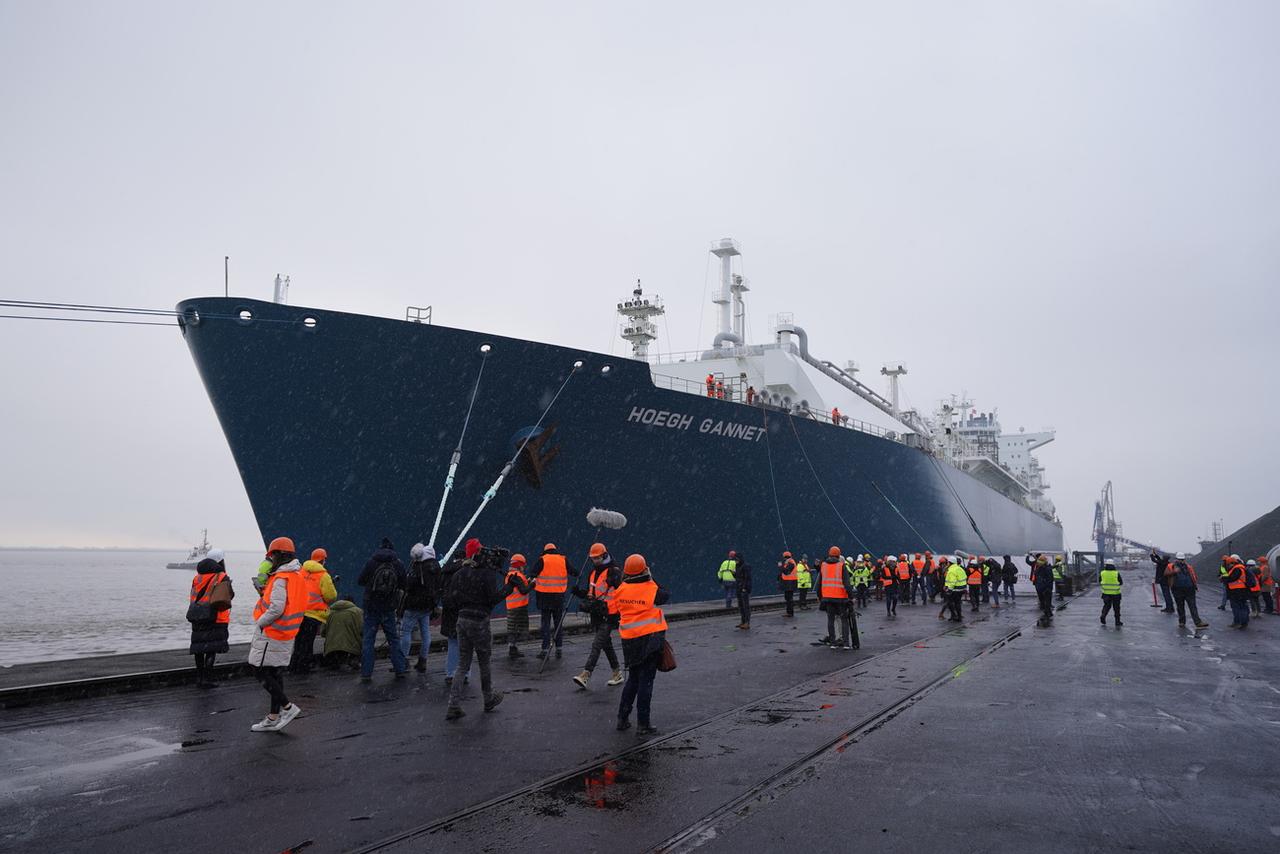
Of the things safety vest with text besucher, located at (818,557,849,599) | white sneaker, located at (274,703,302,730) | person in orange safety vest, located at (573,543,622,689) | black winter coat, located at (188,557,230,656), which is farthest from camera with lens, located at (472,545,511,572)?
safety vest with text besucher, located at (818,557,849,599)

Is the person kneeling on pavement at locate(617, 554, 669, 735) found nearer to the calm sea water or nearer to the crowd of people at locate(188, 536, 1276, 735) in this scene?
the crowd of people at locate(188, 536, 1276, 735)

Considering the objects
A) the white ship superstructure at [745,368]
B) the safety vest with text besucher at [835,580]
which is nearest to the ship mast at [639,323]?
the white ship superstructure at [745,368]

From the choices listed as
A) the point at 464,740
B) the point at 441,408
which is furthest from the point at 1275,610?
the point at 464,740

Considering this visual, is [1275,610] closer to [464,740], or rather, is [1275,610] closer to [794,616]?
[794,616]

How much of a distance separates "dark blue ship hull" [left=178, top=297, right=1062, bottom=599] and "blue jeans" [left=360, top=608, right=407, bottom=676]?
4.24 metres

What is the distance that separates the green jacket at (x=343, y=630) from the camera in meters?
9.70

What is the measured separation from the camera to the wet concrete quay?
4.10 metres

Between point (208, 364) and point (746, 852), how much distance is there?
38.9 feet

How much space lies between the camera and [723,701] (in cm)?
780

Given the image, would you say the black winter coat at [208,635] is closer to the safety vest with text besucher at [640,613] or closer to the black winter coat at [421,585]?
the black winter coat at [421,585]

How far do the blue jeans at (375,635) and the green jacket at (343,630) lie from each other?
54 cm

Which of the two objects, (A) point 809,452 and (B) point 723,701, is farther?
(A) point 809,452

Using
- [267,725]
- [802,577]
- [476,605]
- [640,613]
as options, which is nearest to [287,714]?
[267,725]

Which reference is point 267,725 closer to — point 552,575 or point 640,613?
point 640,613
